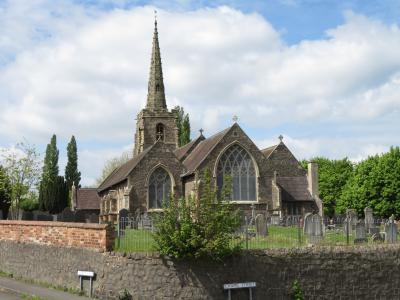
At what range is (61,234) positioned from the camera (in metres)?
17.2

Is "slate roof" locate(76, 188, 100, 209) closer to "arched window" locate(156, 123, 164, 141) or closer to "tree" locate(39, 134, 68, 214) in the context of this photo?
"tree" locate(39, 134, 68, 214)

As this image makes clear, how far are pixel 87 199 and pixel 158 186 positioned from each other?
56.9 feet

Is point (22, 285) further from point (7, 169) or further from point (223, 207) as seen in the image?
point (7, 169)

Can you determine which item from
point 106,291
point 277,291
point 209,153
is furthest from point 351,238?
point 209,153

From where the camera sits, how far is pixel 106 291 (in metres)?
15.8

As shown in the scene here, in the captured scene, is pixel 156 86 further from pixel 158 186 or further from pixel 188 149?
pixel 158 186

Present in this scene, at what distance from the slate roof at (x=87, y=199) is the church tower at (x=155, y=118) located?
6413 mm

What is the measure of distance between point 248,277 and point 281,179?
26578 mm

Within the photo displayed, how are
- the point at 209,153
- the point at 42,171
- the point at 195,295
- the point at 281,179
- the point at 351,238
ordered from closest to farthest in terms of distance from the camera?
1. the point at 195,295
2. the point at 351,238
3. the point at 209,153
4. the point at 281,179
5. the point at 42,171

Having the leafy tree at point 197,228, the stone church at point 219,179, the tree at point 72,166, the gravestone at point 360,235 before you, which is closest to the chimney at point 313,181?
the stone church at point 219,179

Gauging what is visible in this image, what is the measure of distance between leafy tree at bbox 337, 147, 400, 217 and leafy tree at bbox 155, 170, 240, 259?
36.6 metres

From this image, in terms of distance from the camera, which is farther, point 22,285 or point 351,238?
point 351,238

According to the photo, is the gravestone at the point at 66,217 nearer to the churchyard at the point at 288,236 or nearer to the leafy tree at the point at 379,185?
the churchyard at the point at 288,236

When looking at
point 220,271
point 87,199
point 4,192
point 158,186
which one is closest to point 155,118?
point 87,199
